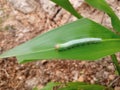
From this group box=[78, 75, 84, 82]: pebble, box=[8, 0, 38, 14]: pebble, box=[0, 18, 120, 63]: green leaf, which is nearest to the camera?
box=[0, 18, 120, 63]: green leaf

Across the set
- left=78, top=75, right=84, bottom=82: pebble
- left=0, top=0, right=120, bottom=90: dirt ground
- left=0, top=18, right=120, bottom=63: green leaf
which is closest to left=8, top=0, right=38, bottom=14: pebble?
left=0, top=0, right=120, bottom=90: dirt ground

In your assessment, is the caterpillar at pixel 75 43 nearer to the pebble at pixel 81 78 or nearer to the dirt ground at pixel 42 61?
the dirt ground at pixel 42 61

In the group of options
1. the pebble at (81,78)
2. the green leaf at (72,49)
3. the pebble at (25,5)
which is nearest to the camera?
the green leaf at (72,49)

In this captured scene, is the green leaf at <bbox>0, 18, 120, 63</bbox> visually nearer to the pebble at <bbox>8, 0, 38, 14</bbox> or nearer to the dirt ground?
the dirt ground

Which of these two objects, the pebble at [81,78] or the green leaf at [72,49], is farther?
the pebble at [81,78]

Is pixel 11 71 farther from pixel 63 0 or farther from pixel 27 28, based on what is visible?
pixel 63 0

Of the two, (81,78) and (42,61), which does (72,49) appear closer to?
(81,78)

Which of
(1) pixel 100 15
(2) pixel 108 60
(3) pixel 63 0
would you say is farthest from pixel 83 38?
(1) pixel 100 15

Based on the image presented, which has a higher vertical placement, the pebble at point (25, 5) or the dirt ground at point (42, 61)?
the pebble at point (25, 5)

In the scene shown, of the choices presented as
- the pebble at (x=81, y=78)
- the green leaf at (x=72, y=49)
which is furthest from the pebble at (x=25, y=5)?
the green leaf at (x=72, y=49)
